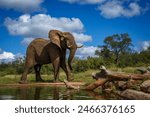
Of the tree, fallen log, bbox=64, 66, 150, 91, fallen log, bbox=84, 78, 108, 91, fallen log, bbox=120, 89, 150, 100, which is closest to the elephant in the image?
fallen log, bbox=84, 78, 108, 91

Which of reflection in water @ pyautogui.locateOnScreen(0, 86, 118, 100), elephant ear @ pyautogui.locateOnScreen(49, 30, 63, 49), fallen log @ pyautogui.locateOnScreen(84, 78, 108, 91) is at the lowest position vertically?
reflection in water @ pyautogui.locateOnScreen(0, 86, 118, 100)

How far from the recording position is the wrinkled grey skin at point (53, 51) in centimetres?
2469

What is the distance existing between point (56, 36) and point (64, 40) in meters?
0.60

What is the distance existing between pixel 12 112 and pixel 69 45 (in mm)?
13070

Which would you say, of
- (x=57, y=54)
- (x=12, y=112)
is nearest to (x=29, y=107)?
(x=12, y=112)

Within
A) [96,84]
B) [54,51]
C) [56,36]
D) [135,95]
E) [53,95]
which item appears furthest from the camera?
[56,36]

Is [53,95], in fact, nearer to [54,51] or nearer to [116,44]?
[54,51]

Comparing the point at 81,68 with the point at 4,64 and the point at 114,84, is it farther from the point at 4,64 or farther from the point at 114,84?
the point at 114,84

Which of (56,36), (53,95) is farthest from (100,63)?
(53,95)

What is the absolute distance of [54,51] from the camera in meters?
24.8

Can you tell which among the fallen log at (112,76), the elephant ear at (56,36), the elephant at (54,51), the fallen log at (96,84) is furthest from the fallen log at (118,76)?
the elephant ear at (56,36)

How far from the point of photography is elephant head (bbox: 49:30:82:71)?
971 inches

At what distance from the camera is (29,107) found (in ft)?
39.7

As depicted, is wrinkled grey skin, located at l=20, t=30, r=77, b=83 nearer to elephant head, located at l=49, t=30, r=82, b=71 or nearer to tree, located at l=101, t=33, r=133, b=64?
elephant head, located at l=49, t=30, r=82, b=71
